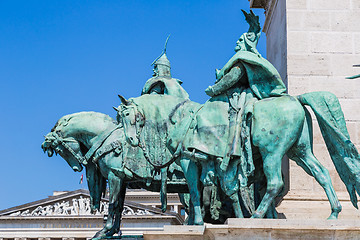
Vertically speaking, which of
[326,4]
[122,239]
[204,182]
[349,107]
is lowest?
[122,239]

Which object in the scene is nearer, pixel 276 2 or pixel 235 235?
pixel 235 235

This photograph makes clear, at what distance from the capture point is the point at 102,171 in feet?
43.2

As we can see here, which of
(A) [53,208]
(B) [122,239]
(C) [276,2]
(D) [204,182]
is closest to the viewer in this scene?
(D) [204,182]

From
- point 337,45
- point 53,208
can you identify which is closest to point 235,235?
point 337,45

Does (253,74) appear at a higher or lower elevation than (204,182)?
higher

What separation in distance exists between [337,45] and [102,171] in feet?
14.9

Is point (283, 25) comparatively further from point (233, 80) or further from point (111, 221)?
point (111, 221)

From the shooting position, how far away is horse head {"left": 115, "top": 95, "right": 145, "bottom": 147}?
12.4 metres

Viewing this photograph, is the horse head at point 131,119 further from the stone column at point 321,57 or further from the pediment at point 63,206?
the pediment at point 63,206

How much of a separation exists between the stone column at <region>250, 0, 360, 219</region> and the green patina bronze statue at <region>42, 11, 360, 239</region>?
121 centimetres

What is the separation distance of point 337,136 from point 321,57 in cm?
276

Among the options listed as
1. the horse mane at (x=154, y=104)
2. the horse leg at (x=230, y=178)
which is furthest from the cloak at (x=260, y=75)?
the horse mane at (x=154, y=104)

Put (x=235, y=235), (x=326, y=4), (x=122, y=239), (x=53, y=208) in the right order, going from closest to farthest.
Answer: (x=235, y=235)
(x=122, y=239)
(x=326, y=4)
(x=53, y=208)

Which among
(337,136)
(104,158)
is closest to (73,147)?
(104,158)
